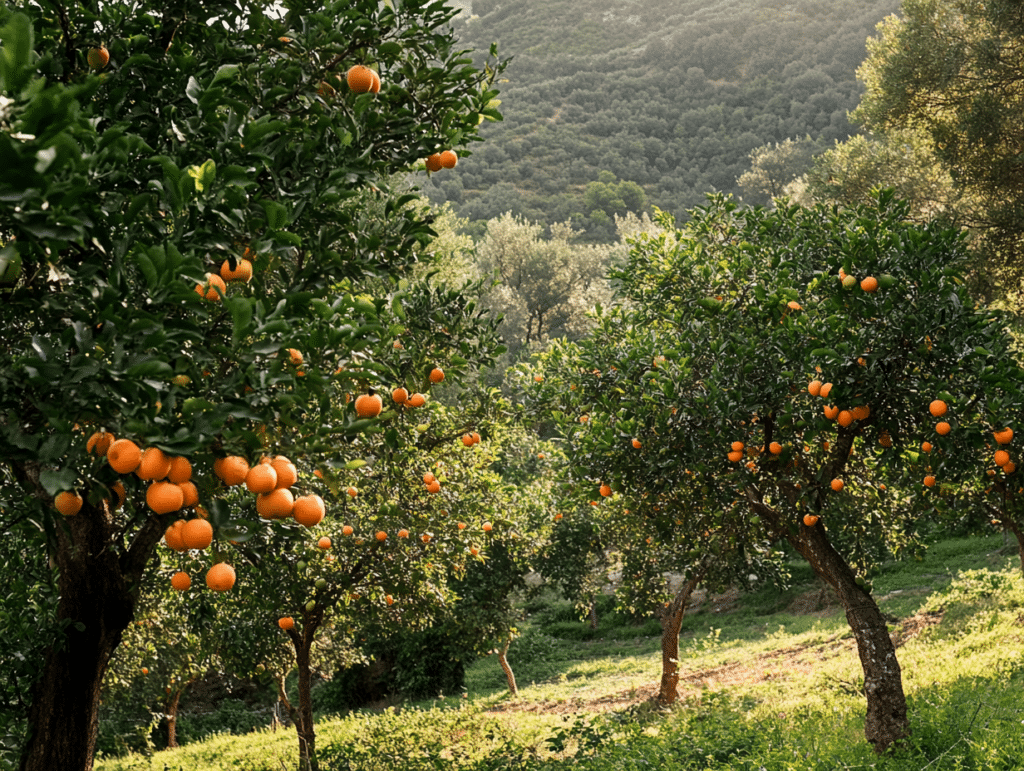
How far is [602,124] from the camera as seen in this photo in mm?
80750

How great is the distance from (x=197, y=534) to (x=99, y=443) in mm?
558

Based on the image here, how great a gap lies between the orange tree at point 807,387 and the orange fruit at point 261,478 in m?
4.18

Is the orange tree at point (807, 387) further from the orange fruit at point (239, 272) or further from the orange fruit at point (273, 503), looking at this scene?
the orange fruit at point (273, 503)

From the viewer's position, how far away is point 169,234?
9.41 ft

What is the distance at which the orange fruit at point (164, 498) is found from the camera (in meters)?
2.24

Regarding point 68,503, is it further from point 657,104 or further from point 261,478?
point 657,104

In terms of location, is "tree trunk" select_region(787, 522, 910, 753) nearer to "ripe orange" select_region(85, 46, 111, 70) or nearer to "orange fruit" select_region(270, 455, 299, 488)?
"orange fruit" select_region(270, 455, 299, 488)

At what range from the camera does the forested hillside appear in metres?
66.2

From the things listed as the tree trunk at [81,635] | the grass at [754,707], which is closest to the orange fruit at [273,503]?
the tree trunk at [81,635]

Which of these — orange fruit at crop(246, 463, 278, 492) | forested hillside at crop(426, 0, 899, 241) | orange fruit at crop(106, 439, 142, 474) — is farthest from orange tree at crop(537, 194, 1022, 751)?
forested hillside at crop(426, 0, 899, 241)

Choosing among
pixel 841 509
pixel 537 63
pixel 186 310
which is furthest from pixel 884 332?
pixel 537 63

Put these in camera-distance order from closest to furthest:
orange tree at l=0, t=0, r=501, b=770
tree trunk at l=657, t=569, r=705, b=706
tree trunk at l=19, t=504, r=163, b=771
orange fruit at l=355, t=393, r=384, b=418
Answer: orange tree at l=0, t=0, r=501, b=770 < orange fruit at l=355, t=393, r=384, b=418 < tree trunk at l=19, t=504, r=163, b=771 < tree trunk at l=657, t=569, r=705, b=706

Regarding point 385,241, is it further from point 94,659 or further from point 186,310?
point 94,659

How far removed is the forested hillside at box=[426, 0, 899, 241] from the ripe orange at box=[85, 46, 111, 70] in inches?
2198
